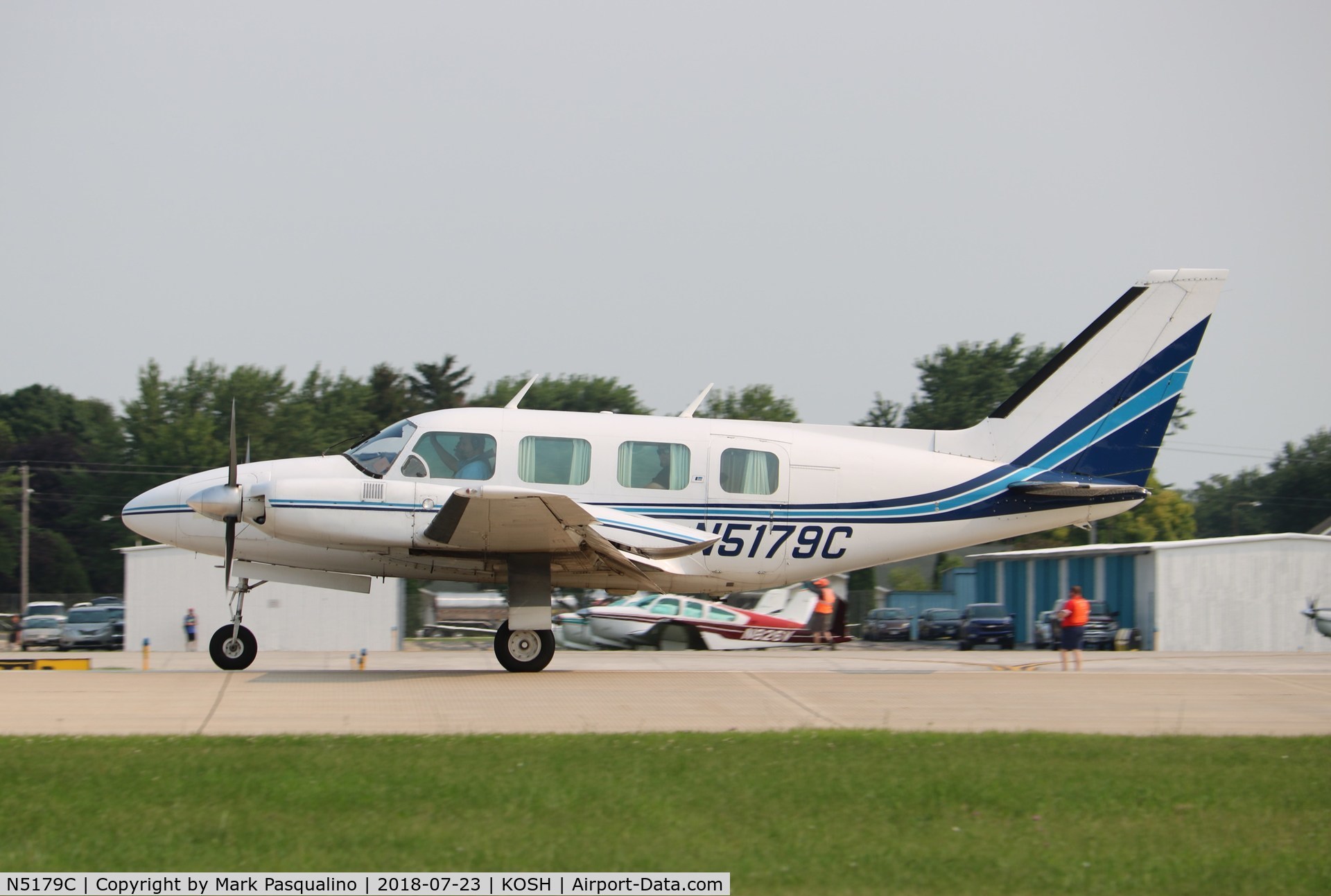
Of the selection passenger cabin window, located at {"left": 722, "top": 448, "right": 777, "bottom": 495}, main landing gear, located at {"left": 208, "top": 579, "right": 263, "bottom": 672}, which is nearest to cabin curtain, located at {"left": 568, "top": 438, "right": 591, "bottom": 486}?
passenger cabin window, located at {"left": 722, "top": 448, "right": 777, "bottom": 495}

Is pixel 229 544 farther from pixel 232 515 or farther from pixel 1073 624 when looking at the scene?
pixel 1073 624

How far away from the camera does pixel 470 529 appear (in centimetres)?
1355

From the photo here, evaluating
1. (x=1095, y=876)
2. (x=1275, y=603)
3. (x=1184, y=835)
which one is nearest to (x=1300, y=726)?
(x=1184, y=835)

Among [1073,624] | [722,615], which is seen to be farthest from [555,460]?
[722,615]

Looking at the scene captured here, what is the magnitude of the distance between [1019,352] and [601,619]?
54.1 m

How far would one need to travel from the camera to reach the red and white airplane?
2831 centimetres

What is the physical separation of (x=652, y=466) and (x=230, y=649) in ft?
18.3

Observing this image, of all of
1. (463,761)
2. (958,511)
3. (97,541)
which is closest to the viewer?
(463,761)

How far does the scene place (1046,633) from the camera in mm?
34969

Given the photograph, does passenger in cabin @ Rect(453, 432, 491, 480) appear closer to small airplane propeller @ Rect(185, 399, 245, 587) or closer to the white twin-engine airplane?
the white twin-engine airplane

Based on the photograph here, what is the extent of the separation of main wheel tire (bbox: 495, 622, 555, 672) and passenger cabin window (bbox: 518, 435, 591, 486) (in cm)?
184

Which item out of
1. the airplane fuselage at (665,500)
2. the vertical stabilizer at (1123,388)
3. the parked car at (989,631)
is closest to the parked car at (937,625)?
the parked car at (989,631)

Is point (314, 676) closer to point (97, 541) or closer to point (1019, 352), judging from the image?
point (97, 541)

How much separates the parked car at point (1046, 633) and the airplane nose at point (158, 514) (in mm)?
25237
